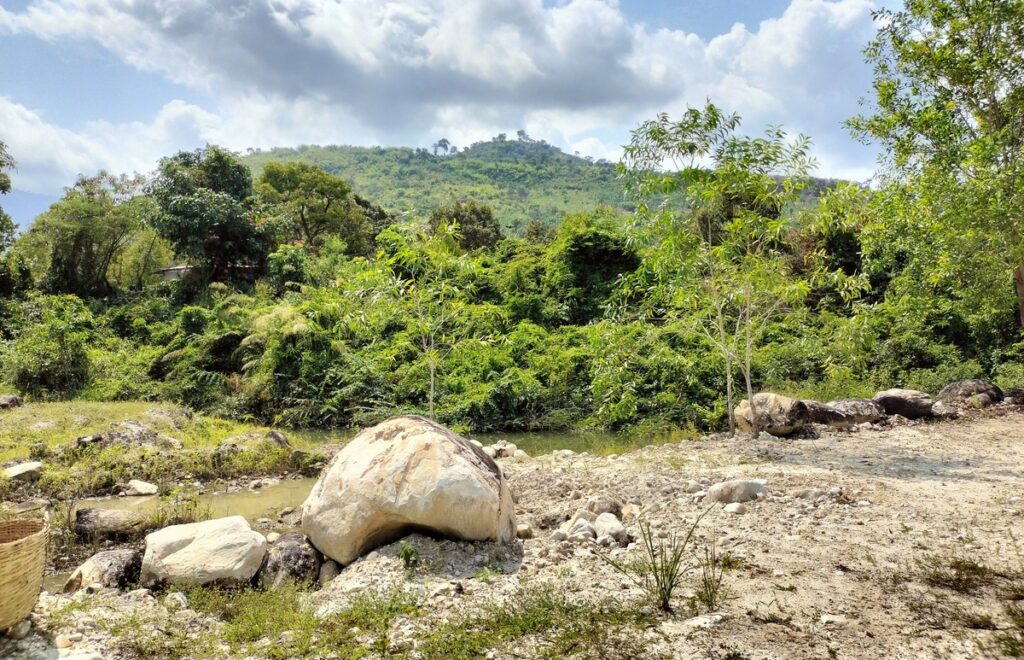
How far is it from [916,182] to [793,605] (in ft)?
38.9

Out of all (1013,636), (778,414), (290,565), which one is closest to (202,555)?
(290,565)

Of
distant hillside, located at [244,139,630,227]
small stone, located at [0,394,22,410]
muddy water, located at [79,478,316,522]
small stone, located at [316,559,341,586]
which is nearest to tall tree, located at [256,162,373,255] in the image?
small stone, located at [0,394,22,410]

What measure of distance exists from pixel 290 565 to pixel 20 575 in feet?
7.22

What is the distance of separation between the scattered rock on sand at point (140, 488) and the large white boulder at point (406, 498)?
533cm

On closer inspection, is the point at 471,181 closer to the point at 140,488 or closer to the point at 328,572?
the point at 140,488

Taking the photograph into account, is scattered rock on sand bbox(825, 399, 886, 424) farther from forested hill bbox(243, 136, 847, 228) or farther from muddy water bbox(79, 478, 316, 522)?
forested hill bbox(243, 136, 847, 228)

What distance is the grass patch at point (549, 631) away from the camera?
145 inches

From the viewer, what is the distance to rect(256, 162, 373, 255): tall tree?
35.0 m

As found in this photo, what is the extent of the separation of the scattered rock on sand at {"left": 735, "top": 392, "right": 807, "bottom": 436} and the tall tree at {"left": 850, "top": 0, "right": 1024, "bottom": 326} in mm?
4197

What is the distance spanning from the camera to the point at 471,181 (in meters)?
91.1

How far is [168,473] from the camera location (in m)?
10.6

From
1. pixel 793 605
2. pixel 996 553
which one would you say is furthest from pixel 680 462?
pixel 793 605

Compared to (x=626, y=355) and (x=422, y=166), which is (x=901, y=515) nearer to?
(x=626, y=355)

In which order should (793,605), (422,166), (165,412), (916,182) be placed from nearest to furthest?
1. (793,605)
2. (916,182)
3. (165,412)
4. (422,166)
